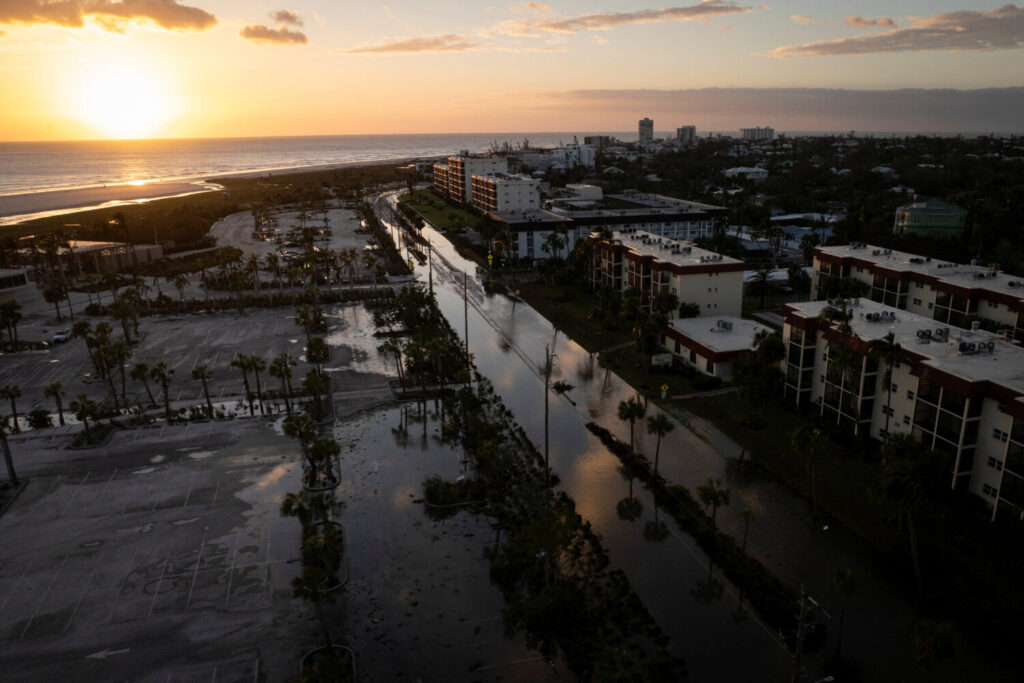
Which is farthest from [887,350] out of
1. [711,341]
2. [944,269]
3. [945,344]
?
[944,269]

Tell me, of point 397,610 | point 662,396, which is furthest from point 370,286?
point 397,610

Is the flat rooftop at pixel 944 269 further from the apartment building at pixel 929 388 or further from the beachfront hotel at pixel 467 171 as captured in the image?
the beachfront hotel at pixel 467 171

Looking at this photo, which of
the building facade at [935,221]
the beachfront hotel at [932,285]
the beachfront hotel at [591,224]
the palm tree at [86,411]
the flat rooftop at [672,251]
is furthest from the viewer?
the building facade at [935,221]

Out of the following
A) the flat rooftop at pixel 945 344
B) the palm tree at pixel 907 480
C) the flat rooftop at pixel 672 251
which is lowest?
the palm tree at pixel 907 480

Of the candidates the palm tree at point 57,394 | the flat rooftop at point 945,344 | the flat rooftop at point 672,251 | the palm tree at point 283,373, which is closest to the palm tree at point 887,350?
the flat rooftop at point 945,344

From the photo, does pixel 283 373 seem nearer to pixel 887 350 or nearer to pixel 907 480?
pixel 887 350

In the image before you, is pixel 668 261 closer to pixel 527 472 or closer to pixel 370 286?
pixel 527 472
